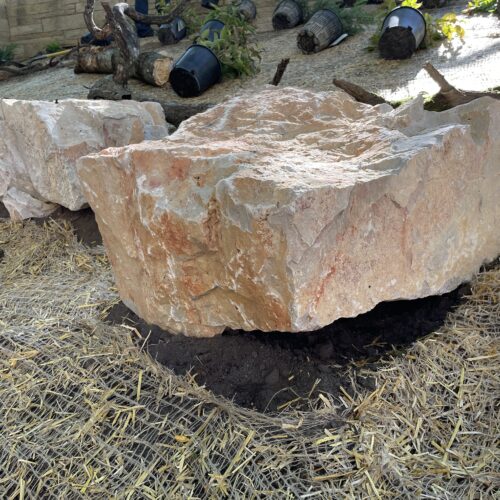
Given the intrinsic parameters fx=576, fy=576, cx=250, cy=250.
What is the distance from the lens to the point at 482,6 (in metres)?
7.17

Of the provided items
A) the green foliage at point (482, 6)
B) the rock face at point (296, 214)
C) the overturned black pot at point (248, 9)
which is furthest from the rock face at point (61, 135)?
the overturned black pot at point (248, 9)

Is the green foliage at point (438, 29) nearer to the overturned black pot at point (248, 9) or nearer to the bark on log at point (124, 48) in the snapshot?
the bark on log at point (124, 48)

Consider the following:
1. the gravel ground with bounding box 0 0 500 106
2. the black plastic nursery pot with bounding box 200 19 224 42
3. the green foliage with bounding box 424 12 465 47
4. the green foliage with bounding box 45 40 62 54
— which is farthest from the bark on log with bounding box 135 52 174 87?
the green foliage with bounding box 45 40 62 54

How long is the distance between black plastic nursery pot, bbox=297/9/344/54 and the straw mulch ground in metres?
5.28

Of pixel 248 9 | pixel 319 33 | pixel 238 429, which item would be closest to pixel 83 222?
pixel 238 429

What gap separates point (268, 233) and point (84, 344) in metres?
1.17

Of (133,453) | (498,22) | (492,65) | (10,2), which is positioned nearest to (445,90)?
(492,65)

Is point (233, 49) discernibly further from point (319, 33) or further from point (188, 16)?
point (188, 16)

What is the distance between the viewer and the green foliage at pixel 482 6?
23.1 ft

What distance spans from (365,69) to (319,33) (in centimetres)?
130

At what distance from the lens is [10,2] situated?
11.4 m

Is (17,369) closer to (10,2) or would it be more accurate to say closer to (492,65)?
(492,65)

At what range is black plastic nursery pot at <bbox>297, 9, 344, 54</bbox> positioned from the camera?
23.3 ft

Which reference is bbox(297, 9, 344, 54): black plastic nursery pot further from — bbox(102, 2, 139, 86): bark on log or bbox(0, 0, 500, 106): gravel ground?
bbox(102, 2, 139, 86): bark on log
